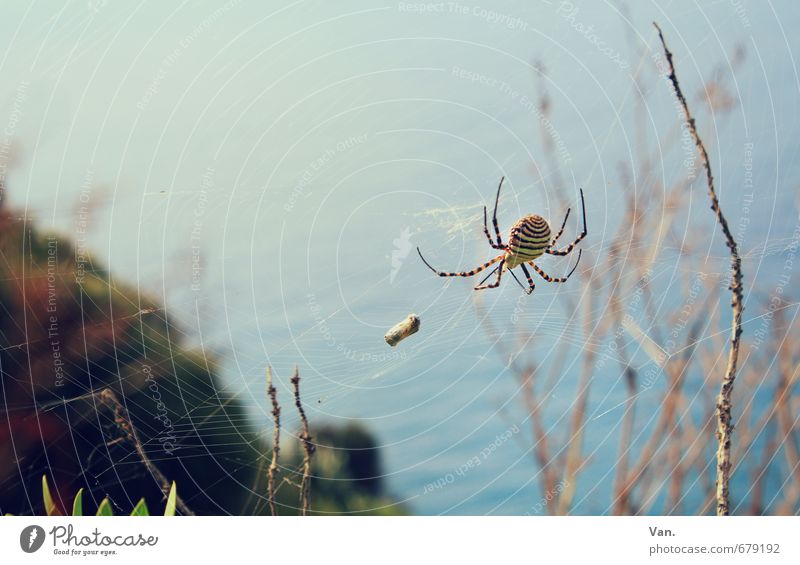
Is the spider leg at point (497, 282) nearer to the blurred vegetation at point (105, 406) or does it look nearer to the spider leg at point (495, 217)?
the spider leg at point (495, 217)

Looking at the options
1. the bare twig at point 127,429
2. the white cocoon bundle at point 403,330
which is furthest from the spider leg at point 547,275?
the bare twig at point 127,429

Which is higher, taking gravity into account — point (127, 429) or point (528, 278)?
point (528, 278)

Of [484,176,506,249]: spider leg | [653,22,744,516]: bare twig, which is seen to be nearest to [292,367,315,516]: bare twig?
[484,176,506,249]: spider leg

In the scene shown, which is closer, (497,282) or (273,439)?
(273,439)

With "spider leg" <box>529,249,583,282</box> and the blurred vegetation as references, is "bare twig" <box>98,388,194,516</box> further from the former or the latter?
"spider leg" <box>529,249,583,282</box>

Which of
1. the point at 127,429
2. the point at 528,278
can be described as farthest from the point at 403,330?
the point at 127,429

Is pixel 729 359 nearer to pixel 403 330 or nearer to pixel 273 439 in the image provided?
pixel 403 330

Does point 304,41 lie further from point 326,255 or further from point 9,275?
point 9,275
